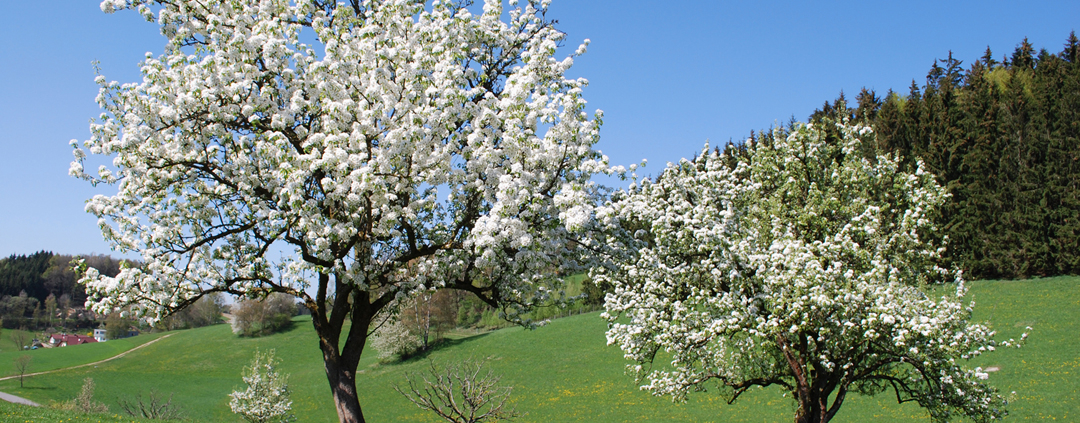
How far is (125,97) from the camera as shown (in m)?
11.5

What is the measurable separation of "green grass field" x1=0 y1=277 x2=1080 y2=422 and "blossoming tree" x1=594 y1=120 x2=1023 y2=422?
95.9 inches

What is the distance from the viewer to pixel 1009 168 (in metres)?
54.8

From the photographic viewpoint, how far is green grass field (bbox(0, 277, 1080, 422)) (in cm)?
3147

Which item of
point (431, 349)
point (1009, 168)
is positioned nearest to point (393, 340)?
point (431, 349)

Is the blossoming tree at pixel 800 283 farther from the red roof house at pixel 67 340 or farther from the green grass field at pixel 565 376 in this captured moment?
the red roof house at pixel 67 340

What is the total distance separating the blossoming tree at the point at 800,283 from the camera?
42.9 feet

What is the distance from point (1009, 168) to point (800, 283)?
5700 centimetres

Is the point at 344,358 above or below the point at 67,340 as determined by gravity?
below

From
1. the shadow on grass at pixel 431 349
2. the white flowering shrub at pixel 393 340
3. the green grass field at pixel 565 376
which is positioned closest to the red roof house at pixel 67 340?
the green grass field at pixel 565 376

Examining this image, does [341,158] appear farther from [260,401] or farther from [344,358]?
[260,401]

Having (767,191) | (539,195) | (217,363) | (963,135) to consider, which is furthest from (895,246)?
(217,363)

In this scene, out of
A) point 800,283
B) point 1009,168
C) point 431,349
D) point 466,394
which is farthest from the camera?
point 431,349

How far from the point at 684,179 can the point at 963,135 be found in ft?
185

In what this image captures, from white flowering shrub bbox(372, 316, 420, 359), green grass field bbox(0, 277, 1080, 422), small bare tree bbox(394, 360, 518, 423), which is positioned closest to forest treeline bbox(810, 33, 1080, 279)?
green grass field bbox(0, 277, 1080, 422)
